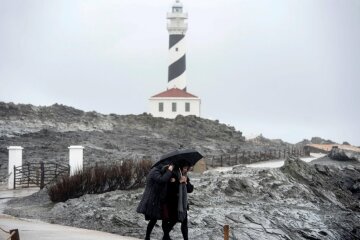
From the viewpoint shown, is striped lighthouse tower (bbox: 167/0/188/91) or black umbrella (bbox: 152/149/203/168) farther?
striped lighthouse tower (bbox: 167/0/188/91)

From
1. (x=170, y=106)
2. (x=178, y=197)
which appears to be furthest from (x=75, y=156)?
(x=170, y=106)

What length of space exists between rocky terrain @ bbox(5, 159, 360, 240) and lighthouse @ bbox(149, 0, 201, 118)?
47.4m

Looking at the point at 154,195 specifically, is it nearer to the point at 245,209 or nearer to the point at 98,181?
the point at 245,209

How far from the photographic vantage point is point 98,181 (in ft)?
72.2

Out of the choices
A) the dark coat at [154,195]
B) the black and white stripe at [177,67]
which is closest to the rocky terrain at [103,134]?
the black and white stripe at [177,67]

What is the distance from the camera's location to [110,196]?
20.5 meters

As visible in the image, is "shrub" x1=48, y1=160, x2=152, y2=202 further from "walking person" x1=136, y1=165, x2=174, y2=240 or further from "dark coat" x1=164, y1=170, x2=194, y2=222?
"dark coat" x1=164, y1=170, x2=194, y2=222

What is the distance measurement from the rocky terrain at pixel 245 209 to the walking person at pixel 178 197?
2.96m

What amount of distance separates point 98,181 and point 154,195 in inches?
383

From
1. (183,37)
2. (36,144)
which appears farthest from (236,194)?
(183,37)

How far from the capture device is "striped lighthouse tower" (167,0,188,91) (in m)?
79.2

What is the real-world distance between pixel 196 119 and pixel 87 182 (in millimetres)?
48858

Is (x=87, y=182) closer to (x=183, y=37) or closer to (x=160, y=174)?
(x=160, y=174)

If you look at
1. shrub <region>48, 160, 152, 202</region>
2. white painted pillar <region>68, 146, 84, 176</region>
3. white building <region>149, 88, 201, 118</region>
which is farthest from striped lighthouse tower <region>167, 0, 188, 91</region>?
shrub <region>48, 160, 152, 202</region>
